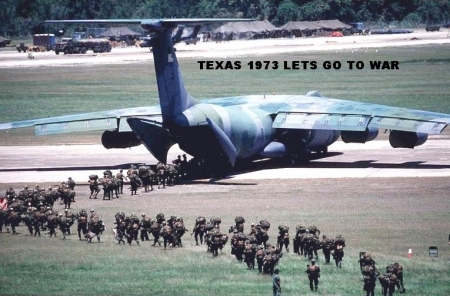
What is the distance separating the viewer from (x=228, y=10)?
155375mm

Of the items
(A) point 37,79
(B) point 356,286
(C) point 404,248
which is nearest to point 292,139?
(C) point 404,248

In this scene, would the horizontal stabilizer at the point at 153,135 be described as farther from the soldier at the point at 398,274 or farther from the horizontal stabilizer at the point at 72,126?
the soldier at the point at 398,274

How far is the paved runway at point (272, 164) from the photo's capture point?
170 feet

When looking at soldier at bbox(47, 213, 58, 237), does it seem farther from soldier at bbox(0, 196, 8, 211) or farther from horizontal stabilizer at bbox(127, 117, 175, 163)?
horizontal stabilizer at bbox(127, 117, 175, 163)

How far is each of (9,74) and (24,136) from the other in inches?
1777

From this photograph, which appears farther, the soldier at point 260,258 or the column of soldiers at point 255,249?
the soldier at point 260,258

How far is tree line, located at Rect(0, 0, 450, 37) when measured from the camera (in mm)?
142875

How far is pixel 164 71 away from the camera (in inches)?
1921

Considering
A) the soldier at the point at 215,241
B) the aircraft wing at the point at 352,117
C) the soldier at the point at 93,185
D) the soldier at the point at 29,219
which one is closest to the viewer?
the soldier at the point at 215,241

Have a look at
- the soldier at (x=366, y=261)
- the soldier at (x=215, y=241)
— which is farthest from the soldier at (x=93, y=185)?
the soldier at (x=366, y=261)

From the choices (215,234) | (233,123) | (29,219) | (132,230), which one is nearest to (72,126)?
(233,123)

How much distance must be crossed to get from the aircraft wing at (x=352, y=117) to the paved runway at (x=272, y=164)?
2.13 m

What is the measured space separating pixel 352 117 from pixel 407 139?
307 centimetres

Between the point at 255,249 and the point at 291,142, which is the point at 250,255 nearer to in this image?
the point at 255,249
